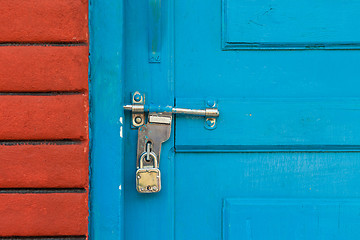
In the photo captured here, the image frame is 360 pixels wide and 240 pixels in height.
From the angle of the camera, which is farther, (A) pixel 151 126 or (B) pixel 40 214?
(A) pixel 151 126

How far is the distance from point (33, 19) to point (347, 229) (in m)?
1.12

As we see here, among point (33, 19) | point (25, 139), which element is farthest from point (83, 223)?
A: point (33, 19)

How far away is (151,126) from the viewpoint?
3.47 ft

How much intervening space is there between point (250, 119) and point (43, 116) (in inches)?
24.0

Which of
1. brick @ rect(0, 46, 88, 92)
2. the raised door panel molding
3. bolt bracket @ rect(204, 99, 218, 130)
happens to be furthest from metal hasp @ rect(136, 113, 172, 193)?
the raised door panel molding

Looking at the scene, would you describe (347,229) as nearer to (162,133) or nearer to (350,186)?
(350,186)

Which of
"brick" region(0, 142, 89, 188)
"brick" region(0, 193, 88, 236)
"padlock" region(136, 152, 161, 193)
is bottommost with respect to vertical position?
"brick" region(0, 193, 88, 236)

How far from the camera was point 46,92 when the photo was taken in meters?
0.95

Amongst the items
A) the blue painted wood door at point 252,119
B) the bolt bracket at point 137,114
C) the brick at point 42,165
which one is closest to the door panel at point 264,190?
the blue painted wood door at point 252,119

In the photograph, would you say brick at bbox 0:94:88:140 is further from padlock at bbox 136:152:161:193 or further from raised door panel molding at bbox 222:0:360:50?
raised door panel molding at bbox 222:0:360:50

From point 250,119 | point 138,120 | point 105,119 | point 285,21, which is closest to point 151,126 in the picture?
point 138,120

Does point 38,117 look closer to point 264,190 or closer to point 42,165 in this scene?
point 42,165

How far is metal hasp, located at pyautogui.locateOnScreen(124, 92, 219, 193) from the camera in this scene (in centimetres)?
104

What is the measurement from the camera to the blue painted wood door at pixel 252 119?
41.8 inches
